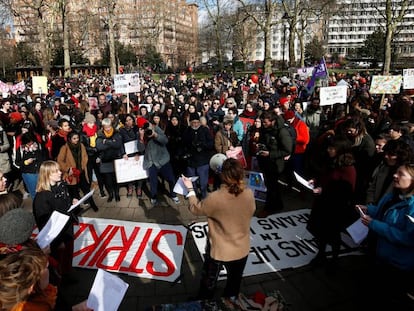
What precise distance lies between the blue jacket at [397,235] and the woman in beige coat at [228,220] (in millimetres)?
1163

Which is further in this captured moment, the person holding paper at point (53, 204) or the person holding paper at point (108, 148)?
the person holding paper at point (108, 148)

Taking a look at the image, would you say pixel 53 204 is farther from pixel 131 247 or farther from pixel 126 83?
pixel 126 83

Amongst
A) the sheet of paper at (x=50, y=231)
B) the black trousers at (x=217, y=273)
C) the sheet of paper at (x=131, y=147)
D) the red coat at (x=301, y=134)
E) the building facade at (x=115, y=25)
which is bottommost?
the black trousers at (x=217, y=273)

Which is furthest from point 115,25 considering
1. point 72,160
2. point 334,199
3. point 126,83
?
point 334,199

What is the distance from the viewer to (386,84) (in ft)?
30.0

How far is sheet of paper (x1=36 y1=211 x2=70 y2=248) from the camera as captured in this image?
3121 millimetres

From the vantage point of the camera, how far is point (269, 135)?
223 inches

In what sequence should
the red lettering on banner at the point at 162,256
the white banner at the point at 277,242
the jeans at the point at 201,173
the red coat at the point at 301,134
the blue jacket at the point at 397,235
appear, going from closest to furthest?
the blue jacket at the point at 397,235 → the red lettering on banner at the point at 162,256 → the white banner at the point at 277,242 → the jeans at the point at 201,173 → the red coat at the point at 301,134

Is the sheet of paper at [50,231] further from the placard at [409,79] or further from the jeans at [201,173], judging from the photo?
the placard at [409,79]

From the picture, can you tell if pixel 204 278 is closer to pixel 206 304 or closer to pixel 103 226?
pixel 206 304

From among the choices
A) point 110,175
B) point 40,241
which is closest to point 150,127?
point 110,175

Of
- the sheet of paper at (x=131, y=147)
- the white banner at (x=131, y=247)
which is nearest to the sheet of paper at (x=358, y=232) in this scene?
the white banner at (x=131, y=247)

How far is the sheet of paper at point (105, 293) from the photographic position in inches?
92.8

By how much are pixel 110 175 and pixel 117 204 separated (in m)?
0.60
